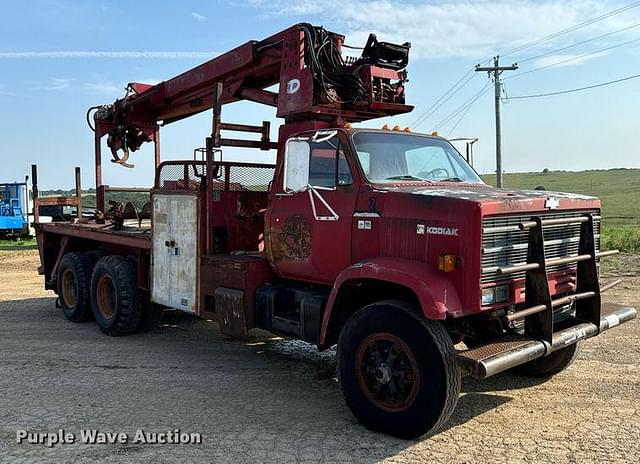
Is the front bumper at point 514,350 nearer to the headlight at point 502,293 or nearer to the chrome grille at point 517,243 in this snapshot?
the headlight at point 502,293

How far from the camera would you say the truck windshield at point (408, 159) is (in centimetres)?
584

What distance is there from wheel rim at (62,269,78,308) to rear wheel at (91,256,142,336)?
3.05ft

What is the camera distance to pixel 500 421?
527 centimetres

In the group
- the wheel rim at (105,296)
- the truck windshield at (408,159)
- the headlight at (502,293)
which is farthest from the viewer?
the wheel rim at (105,296)

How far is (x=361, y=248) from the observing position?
218 inches

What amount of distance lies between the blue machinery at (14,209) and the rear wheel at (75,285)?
17.1 m

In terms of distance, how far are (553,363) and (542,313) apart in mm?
1524

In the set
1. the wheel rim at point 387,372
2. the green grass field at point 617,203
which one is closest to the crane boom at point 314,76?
the green grass field at point 617,203

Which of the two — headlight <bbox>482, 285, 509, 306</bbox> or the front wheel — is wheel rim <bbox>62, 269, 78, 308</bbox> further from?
headlight <bbox>482, 285, 509, 306</bbox>

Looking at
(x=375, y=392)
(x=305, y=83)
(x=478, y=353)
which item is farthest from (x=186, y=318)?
(x=478, y=353)

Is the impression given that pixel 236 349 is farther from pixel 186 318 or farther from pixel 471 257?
pixel 471 257

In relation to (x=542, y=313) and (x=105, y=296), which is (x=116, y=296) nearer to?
(x=105, y=296)

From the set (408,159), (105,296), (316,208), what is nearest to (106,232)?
(105,296)

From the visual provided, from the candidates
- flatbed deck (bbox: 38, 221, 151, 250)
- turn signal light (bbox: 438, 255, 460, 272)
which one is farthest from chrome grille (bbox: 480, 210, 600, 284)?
flatbed deck (bbox: 38, 221, 151, 250)
